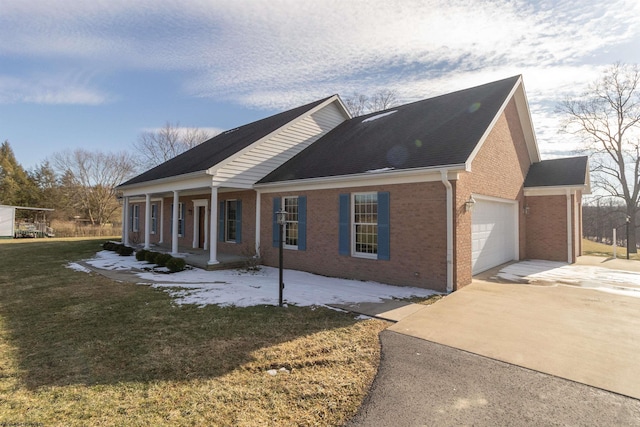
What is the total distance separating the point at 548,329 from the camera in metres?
5.23

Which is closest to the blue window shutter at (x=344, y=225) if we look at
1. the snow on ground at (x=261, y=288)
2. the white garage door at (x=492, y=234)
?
the snow on ground at (x=261, y=288)

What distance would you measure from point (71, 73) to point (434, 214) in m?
12.8

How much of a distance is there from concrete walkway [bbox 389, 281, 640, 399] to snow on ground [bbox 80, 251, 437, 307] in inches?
58.5

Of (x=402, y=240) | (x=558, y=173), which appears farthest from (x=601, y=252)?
(x=402, y=240)

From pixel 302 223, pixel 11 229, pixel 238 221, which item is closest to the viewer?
pixel 302 223

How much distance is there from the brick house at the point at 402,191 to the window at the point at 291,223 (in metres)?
0.05

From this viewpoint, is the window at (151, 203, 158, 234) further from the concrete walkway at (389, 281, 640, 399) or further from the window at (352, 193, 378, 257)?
the concrete walkway at (389, 281, 640, 399)

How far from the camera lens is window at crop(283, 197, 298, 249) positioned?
37.3ft

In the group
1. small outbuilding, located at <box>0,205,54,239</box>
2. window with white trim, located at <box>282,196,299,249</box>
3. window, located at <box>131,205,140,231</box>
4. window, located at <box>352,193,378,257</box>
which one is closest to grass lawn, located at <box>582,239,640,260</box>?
window, located at <box>352,193,378,257</box>

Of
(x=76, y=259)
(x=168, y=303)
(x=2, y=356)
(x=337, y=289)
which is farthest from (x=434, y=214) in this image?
(x=76, y=259)

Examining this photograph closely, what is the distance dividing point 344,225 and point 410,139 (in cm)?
346

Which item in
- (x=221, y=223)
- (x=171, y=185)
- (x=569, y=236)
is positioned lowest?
(x=569, y=236)

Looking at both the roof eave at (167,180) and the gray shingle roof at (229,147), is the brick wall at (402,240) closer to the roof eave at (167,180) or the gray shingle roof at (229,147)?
the roof eave at (167,180)

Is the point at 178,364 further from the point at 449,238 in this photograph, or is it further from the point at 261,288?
the point at 449,238
